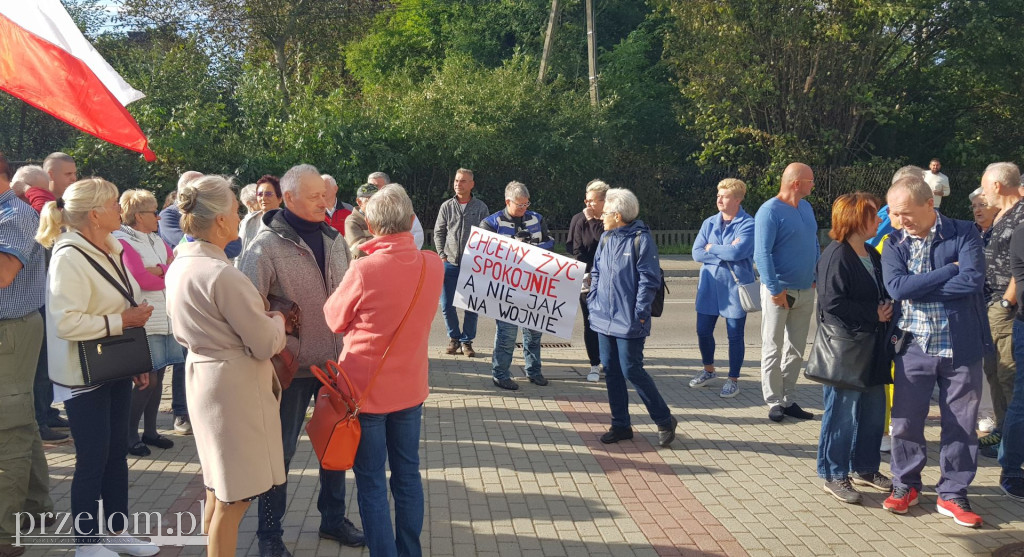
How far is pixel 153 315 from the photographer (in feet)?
19.8

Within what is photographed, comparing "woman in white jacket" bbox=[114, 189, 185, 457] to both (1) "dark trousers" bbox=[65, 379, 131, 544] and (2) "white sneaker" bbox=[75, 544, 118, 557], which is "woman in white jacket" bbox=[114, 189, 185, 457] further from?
(2) "white sneaker" bbox=[75, 544, 118, 557]

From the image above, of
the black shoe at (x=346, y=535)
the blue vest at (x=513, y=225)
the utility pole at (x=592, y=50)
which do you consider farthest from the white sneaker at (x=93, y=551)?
the utility pole at (x=592, y=50)

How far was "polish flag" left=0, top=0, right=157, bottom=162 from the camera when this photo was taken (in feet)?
14.4

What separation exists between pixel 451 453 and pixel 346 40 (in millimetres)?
27482

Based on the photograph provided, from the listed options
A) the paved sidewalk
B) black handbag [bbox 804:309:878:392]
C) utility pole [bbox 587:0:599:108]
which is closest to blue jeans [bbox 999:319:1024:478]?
the paved sidewalk

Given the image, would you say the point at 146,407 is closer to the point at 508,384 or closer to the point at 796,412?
the point at 508,384

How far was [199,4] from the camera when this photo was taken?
1109 inches

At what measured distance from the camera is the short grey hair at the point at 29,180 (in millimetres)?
6336

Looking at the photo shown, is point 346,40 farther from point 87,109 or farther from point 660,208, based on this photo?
point 87,109

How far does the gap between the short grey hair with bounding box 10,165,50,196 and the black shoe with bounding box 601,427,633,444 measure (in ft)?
14.9

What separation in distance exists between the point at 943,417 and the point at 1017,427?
0.63m

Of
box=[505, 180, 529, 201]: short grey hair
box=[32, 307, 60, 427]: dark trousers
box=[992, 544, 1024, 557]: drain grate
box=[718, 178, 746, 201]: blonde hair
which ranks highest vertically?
box=[718, 178, 746, 201]: blonde hair

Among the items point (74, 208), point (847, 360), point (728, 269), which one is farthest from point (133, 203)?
point (728, 269)

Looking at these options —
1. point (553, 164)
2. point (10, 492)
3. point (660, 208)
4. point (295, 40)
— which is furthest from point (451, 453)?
point (295, 40)
